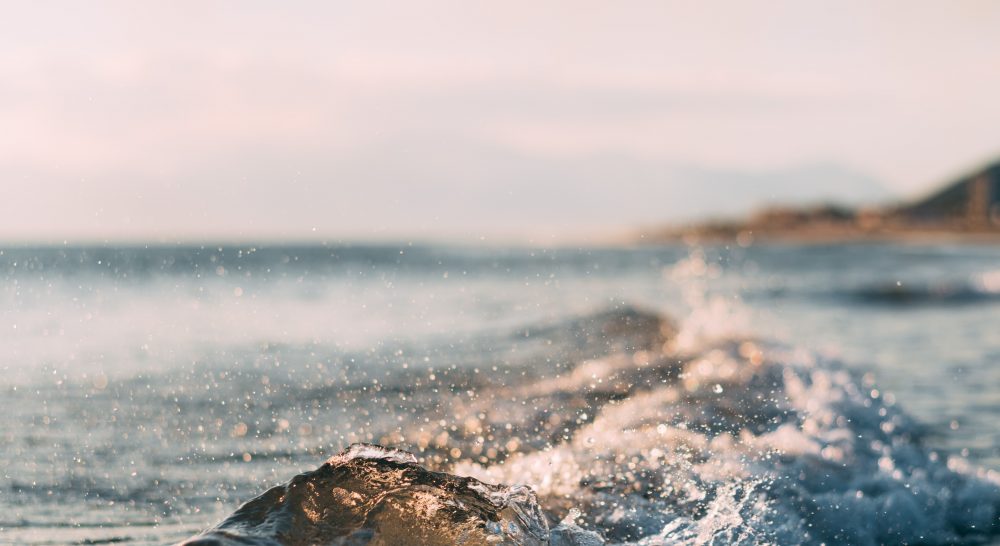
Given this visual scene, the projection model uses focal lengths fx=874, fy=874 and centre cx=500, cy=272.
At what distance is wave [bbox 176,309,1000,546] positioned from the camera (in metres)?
4.07

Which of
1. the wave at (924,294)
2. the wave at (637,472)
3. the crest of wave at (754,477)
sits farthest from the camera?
the wave at (924,294)

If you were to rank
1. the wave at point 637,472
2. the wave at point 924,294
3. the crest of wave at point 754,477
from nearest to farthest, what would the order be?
the wave at point 637,472
the crest of wave at point 754,477
the wave at point 924,294

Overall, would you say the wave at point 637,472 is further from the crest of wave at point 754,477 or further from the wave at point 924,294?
the wave at point 924,294

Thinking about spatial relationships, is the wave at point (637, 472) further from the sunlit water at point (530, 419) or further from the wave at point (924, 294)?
the wave at point (924, 294)

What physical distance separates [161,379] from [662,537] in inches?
280

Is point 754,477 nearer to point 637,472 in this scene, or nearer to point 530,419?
point 637,472

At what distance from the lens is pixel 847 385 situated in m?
9.59

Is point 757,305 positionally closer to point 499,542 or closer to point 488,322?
point 488,322

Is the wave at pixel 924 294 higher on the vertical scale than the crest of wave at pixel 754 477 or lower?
higher

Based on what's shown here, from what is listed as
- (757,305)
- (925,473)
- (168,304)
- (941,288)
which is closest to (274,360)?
(925,473)

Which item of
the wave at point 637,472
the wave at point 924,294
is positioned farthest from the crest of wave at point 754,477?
the wave at point 924,294

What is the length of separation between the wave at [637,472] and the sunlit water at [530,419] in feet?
0.09

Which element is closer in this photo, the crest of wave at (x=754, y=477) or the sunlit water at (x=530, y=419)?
the crest of wave at (x=754, y=477)

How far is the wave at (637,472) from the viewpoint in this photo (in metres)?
4.07
